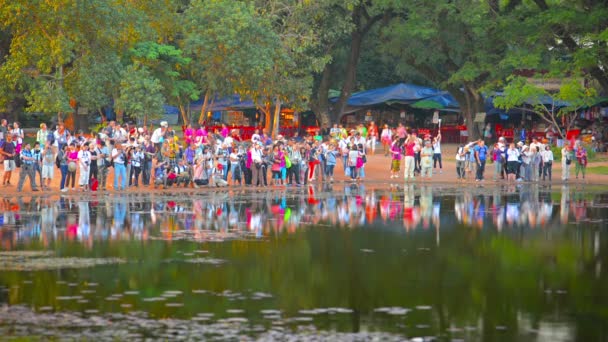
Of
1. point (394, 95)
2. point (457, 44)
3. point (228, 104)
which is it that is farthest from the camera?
point (228, 104)

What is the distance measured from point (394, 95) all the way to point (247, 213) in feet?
120

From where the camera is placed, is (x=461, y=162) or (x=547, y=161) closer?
(x=461, y=162)

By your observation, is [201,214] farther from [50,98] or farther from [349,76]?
[349,76]

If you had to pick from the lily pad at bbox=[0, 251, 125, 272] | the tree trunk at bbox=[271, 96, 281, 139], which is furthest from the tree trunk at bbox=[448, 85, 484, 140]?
the lily pad at bbox=[0, 251, 125, 272]

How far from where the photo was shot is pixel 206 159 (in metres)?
38.5

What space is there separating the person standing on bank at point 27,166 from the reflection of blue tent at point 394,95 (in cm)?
3208

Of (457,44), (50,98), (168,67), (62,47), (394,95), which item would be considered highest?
(457,44)

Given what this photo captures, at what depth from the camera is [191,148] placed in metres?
38.5

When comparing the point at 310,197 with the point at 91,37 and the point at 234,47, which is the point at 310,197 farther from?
the point at 234,47

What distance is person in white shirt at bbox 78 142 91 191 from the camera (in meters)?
35.0

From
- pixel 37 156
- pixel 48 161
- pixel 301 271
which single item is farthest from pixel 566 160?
pixel 301 271

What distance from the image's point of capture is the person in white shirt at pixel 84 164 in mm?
35000

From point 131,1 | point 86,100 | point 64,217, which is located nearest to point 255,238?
point 64,217

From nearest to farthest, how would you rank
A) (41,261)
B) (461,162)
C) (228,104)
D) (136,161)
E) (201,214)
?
(41,261) → (201,214) → (136,161) → (461,162) → (228,104)
